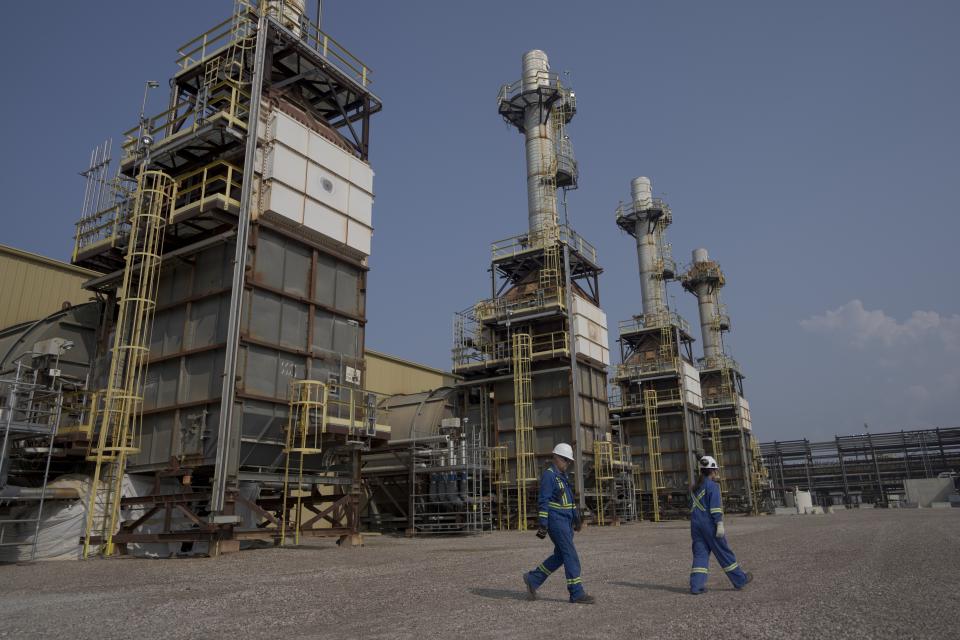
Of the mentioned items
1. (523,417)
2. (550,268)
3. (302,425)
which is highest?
(550,268)

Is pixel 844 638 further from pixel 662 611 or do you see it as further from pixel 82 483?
pixel 82 483

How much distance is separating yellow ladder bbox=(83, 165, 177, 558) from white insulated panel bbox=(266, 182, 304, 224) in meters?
2.46

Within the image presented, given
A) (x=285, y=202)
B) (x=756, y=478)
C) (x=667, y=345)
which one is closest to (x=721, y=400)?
(x=756, y=478)

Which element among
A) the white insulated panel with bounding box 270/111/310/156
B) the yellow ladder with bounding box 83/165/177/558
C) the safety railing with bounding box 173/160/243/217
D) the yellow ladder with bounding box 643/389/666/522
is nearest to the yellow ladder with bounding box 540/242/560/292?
the yellow ladder with bounding box 643/389/666/522

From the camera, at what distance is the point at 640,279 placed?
42.5 meters

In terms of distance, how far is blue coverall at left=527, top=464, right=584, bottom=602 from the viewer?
22.4 ft

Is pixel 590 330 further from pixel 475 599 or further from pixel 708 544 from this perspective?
pixel 475 599

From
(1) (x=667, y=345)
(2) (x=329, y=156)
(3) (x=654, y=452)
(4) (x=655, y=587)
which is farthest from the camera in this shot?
(1) (x=667, y=345)

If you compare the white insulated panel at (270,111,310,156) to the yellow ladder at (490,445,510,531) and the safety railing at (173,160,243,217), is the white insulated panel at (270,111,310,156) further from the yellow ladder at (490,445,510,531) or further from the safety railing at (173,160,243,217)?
the yellow ladder at (490,445,510,531)

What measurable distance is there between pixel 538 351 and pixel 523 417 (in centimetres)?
298

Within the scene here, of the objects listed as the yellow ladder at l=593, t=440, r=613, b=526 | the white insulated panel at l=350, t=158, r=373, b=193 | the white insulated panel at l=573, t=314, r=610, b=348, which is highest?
the white insulated panel at l=350, t=158, r=373, b=193

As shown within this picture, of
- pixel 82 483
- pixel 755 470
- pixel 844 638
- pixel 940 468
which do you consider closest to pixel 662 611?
pixel 844 638

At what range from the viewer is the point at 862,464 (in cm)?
6244

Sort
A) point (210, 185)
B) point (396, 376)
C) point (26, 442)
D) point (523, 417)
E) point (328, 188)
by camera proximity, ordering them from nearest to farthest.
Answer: point (26, 442) < point (210, 185) < point (328, 188) < point (523, 417) < point (396, 376)
